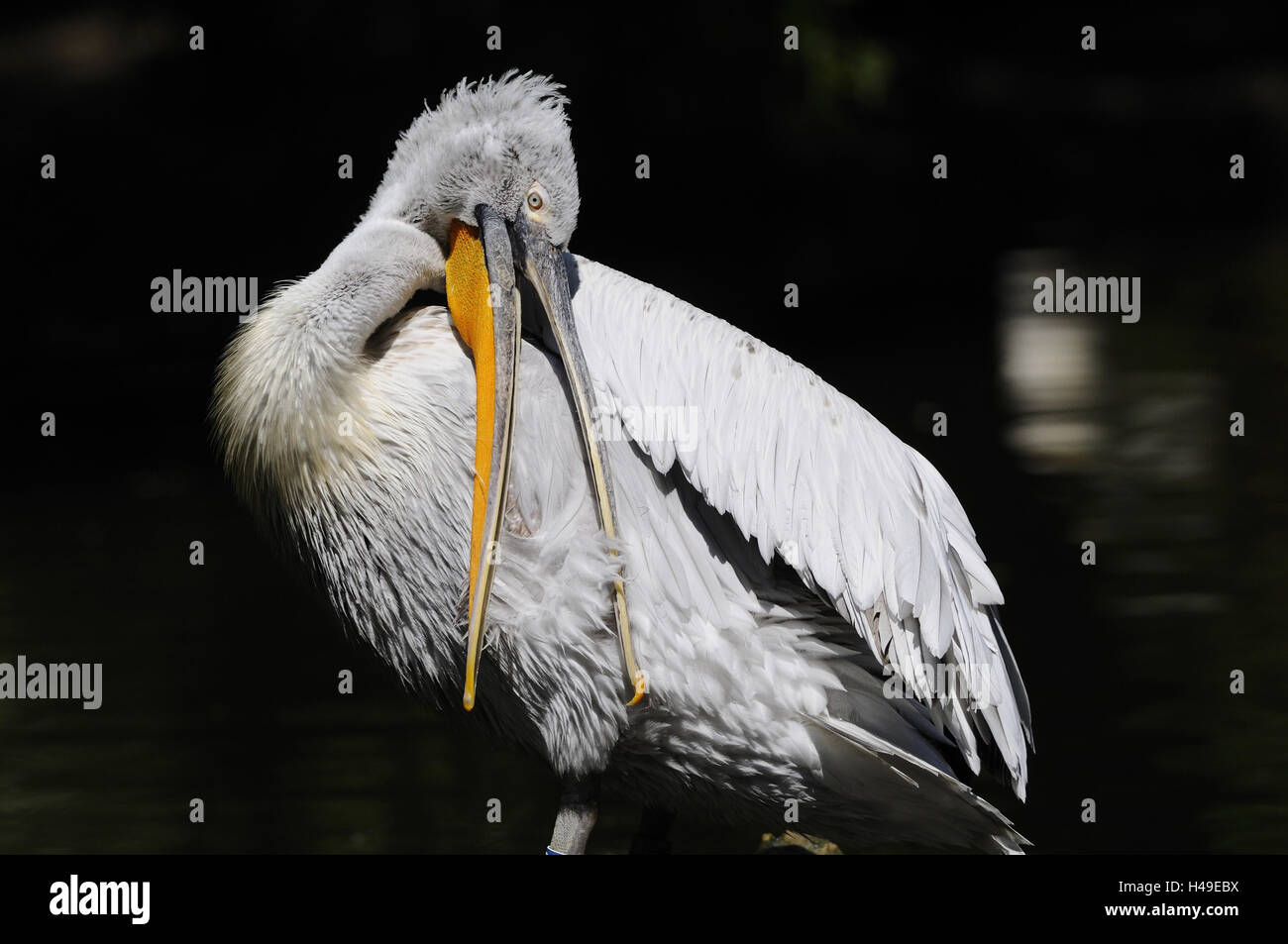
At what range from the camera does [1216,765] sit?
6.23 m

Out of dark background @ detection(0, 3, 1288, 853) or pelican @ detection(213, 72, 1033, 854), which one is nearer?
pelican @ detection(213, 72, 1033, 854)

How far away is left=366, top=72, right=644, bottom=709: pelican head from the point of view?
4.03m

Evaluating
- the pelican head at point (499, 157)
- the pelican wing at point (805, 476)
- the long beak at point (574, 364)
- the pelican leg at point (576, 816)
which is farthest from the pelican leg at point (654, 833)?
the pelican head at point (499, 157)

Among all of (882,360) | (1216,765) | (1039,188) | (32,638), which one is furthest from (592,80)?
(1216,765)

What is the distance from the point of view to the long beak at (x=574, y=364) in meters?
4.01

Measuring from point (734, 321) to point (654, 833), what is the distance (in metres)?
9.63

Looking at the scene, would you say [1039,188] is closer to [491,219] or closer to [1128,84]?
[1128,84]

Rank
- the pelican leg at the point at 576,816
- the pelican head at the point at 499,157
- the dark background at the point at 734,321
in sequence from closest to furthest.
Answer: the pelican head at the point at 499,157
the pelican leg at the point at 576,816
the dark background at the point at 734,321

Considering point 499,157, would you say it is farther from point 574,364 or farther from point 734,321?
point 734,321

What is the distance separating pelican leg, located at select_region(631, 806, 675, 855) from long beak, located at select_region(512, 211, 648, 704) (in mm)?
721

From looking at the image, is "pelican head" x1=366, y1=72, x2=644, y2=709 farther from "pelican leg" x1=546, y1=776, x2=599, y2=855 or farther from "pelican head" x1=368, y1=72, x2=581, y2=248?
"pelican leg" x1=546, y1=776, x2=599, y2=855

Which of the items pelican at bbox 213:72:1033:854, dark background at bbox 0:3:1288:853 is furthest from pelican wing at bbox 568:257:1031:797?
dark background at bbox 0:3:1288:853

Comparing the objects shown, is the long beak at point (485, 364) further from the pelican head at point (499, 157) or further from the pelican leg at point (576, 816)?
the pelican leg at point (576, 816)

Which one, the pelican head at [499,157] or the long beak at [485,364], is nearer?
the long beak at [485,364]
